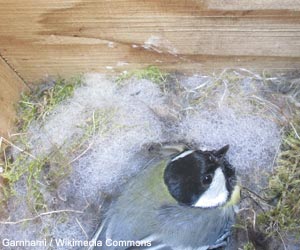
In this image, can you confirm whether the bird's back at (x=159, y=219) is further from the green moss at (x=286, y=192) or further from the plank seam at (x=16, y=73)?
the plank seam at (x=16, y=73)

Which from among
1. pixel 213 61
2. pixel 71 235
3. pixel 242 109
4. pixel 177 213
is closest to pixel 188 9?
pixel 213 61

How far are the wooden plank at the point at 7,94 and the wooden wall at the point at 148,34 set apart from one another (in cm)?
2

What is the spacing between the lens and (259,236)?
1232 mm

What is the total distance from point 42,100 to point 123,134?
240mm

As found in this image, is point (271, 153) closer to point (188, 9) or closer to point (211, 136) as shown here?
point (211, 136)

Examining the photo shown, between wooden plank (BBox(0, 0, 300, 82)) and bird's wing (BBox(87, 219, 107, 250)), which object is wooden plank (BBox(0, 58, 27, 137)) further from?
bird's wing (BBox(87, 219, 107, 250))

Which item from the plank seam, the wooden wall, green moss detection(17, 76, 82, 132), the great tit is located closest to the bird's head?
the great tit

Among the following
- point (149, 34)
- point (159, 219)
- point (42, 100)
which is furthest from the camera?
point (42, 100)

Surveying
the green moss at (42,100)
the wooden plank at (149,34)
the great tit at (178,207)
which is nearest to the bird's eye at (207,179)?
the great tit at (178,207)

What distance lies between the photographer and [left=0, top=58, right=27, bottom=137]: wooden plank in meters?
1.28

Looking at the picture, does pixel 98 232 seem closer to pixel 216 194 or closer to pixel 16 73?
pixel 216 194

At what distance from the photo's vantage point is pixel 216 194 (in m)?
1.30

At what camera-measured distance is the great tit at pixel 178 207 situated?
1229 millimetres

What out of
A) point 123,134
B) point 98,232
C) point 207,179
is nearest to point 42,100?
point 123,134
